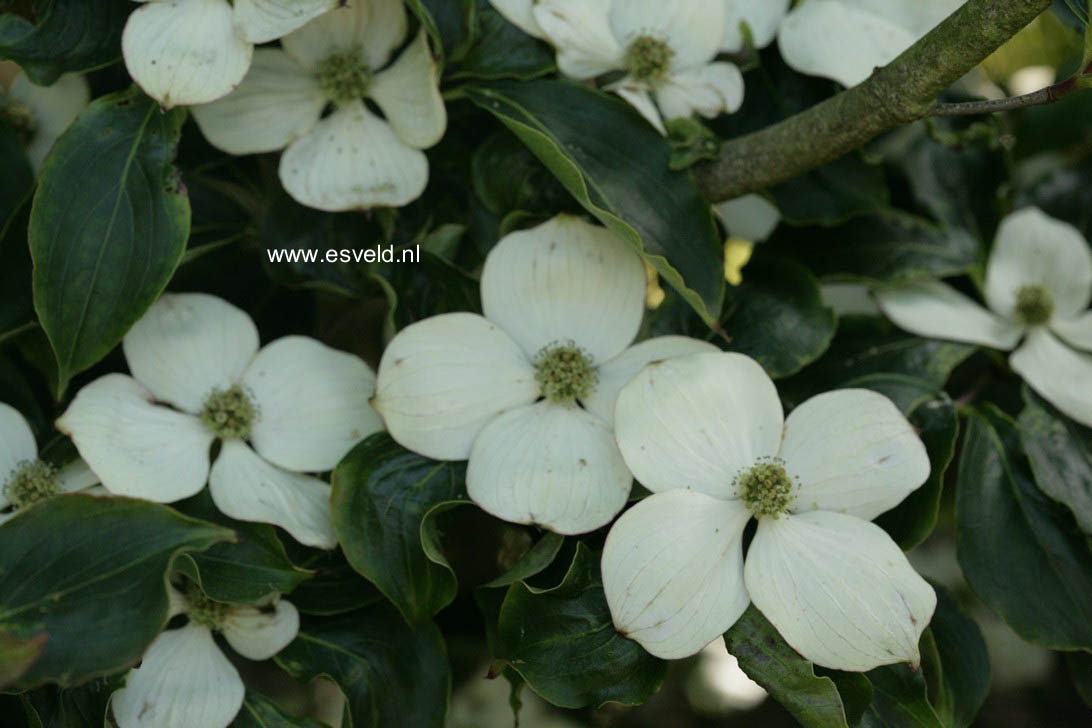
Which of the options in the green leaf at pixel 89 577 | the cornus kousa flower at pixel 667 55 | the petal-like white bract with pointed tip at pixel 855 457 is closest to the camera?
the green leaf at pixel 89 577

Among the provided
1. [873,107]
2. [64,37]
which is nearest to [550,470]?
[873,107]

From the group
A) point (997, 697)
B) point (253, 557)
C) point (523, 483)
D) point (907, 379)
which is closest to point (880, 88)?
point (907, 379)

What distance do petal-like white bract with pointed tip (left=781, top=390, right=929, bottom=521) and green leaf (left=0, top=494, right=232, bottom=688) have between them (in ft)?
1.07

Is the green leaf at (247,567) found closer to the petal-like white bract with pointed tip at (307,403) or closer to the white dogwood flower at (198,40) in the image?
the petal-like white bract with pointed tip at (307,403)

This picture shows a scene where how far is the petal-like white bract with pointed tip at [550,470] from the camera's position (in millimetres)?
574

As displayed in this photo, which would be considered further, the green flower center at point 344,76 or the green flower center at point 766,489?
the green flower center at point 344,76

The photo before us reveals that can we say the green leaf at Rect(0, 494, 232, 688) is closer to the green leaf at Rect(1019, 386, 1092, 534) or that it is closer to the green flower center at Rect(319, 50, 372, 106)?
the green flower center at Rect(319, 50, 372, 106)

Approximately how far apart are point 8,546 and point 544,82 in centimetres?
42

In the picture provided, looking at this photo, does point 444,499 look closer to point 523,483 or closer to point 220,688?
point 523,483

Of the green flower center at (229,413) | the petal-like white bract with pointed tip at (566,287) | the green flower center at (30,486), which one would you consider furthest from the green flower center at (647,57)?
the green flower center at (30,486)

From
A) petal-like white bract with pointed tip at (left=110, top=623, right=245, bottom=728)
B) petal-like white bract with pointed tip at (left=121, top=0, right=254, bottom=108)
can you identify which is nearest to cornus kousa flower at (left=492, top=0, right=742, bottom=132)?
petal-like white bract with pointed tip at (left=121, top=0, right=254, bottom=108)

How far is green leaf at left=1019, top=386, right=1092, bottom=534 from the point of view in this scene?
0.66m

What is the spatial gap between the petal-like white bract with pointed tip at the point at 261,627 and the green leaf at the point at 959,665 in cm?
40

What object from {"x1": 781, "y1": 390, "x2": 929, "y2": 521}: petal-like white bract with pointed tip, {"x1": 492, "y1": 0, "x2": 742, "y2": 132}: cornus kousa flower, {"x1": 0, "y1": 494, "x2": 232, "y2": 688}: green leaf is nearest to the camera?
{"x1": 0, "y1": 494, "x2": 232, "y2": 688}: green leaf
